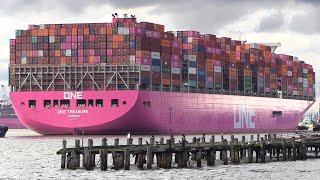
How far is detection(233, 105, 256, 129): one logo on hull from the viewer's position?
4510 inches

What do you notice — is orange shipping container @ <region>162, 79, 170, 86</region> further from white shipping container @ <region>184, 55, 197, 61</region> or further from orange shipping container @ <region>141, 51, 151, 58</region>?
white shipping container @ <region>184, 55, 197, 61</region>

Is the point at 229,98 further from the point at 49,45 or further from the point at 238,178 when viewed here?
the point at 238,178

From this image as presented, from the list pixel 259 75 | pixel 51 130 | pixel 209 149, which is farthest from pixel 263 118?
pixel 209 149

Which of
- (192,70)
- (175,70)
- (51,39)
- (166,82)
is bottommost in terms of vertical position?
(166,82)

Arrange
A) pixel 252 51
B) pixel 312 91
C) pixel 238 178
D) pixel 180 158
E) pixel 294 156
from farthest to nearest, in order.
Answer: pixel 312 91, pixel 252 51, pixel 294 156, pixel 180 158, pixel 238 178

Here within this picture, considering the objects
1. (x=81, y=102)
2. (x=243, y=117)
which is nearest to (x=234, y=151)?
(x=81, y=102)

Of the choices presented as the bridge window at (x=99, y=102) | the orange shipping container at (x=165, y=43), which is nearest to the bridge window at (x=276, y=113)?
the orange shipping container at (x=165, y=43)

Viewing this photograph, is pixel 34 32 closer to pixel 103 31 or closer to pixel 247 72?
pixel 103 31

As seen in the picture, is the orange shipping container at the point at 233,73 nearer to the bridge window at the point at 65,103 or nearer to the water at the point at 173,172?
the bridge window at the point at 65,103

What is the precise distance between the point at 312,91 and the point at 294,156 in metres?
83.9

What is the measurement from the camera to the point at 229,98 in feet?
361

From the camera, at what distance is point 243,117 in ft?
386

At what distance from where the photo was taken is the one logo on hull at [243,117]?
376 feet

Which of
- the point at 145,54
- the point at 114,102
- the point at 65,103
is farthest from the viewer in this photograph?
the point at 145,54
